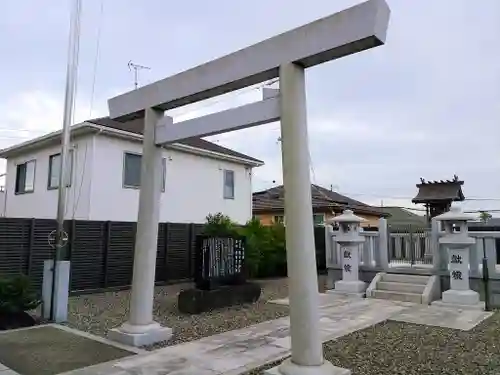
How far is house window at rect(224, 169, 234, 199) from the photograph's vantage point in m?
16.0

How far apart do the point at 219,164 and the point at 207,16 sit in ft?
27.5

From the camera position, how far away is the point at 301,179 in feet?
12.5

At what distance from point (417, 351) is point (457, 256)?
172 inches

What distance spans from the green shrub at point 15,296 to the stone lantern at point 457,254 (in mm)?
7728

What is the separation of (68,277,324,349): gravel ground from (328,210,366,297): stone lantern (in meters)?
1.69

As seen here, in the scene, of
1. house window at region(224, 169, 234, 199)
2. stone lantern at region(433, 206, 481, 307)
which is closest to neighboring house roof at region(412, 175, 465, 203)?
stone lantern at region(433, 206, 481, 307)

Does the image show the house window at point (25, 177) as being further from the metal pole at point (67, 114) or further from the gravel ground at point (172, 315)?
the metal pole at point (67, 114)

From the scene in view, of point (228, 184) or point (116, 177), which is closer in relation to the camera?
point (116, 177)

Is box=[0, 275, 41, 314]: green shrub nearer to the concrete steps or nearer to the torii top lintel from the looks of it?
the torii top lintel

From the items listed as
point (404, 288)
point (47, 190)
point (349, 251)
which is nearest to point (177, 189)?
point (47, 190)

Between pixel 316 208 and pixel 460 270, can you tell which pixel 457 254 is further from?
pixel 316 208

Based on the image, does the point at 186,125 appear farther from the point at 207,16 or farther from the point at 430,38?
the point at 430,38

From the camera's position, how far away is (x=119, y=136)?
12492 mm

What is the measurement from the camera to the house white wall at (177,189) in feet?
40.0
